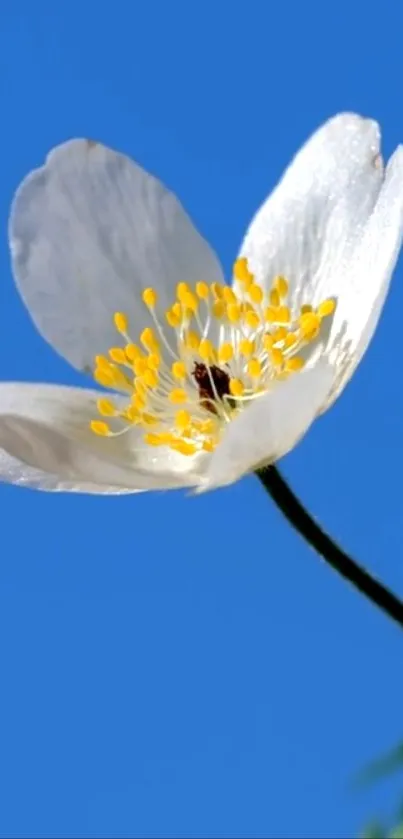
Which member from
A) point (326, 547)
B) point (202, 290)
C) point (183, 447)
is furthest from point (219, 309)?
point (326, 547)

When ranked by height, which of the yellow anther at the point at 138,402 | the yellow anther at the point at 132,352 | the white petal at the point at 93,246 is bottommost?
the yellow anther at the point at 138,402

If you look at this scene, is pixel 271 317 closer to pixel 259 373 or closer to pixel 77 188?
pixel 259 373

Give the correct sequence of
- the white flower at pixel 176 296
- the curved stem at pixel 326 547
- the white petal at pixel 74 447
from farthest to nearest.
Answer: the white flower at pixel 176 296 → the white petal at pixel 74 447 → the curved stem at pixel 326 547

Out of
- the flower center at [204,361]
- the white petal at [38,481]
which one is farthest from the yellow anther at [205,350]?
the white petal at [38,481]

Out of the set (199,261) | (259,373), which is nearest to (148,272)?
(199,261)

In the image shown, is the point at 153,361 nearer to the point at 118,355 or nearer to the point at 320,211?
the point at 118,355

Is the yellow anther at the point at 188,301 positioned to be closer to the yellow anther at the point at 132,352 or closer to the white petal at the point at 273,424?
the yellow anther at the point at 132,352
